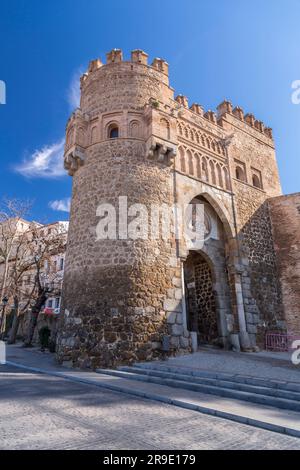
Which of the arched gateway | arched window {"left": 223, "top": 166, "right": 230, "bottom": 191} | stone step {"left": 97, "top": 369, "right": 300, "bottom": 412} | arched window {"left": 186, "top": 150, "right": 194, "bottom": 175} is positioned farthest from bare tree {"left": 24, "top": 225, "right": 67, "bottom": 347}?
arched window {"left": 223, "top": 166, "right": 230, "bottom": 191}

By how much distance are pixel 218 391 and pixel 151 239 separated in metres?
5.24

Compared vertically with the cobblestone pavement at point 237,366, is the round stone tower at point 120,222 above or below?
above

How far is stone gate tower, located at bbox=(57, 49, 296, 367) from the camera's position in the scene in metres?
9.07

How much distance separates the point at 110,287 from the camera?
361 inches

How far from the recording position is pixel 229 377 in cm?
627

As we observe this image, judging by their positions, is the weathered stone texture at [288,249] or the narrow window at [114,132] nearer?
the narrow window at [114,132]

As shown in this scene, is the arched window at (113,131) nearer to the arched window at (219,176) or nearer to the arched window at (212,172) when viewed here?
the arched window at (212,172)

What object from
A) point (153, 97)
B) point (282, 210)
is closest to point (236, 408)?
point (153, 97)

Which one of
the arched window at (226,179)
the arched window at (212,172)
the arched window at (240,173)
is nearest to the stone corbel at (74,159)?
the arched window at (212,172)

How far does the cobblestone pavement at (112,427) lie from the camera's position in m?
3.08

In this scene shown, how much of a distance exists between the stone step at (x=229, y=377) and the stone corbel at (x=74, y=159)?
294 inches

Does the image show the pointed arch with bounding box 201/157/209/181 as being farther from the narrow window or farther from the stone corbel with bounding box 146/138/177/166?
the narrow window

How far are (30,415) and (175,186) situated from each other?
882 cm

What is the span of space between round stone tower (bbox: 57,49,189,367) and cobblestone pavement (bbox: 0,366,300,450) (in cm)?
368
